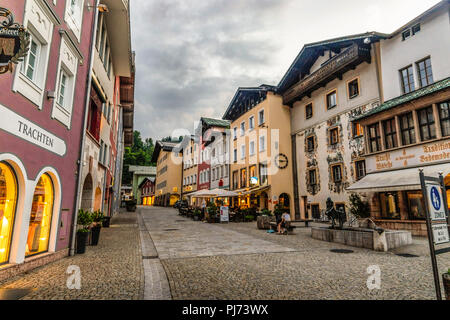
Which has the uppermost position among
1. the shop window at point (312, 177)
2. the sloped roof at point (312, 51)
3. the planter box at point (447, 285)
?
the sloped roof at point (312, 51)

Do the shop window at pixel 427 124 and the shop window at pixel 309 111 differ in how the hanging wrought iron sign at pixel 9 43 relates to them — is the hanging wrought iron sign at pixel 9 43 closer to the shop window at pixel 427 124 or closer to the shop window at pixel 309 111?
the shop window at pixel 427 124

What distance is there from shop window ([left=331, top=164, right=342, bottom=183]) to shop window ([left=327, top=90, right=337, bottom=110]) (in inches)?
189

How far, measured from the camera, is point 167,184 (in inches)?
2172

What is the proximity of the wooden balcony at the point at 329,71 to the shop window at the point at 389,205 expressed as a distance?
9109 millimetres

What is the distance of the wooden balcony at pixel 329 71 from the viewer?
1781 centimetres

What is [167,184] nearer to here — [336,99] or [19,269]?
[336,99]

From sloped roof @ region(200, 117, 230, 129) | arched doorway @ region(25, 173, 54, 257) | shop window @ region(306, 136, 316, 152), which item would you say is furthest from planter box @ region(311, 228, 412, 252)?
sloped roof @ region(200, 117, 230, 129)

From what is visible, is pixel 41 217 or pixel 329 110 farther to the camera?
pixel 329 110

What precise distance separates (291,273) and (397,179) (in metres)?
10.5

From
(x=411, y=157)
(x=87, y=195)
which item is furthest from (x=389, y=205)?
(x=87, y=195)

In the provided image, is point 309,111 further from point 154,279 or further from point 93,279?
point 93,279

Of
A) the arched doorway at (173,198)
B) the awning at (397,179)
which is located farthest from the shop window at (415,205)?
the arched doorway at (173,198)

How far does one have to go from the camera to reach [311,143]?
2334 centimetres
